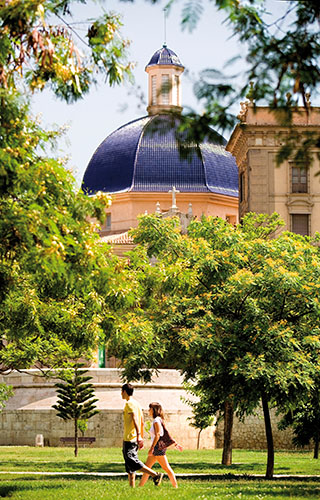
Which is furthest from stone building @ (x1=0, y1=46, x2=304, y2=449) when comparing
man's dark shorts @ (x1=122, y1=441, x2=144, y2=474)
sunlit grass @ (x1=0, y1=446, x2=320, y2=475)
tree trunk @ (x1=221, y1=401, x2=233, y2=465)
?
tree trunk @ (x1=221, y1=401, x2=233, y2=465)

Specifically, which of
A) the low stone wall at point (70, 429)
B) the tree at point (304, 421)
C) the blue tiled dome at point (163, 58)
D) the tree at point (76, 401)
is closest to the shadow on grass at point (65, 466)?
the tree at point (304, 421)

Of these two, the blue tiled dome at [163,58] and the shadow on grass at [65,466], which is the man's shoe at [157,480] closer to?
the shadow on grass at [65,466]

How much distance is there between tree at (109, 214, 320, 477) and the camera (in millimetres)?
18984

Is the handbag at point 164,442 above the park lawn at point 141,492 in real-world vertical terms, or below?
above

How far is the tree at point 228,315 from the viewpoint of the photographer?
19.0 meters

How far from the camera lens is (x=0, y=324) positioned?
61.4 feet

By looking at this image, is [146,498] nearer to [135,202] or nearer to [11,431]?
[11,431]

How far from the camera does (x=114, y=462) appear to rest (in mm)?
27281

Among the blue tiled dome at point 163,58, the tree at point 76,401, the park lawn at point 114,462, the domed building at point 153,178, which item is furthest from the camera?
the blue tiled dome at point 163,58

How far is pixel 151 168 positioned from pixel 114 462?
144 feet

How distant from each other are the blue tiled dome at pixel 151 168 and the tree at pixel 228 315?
4403cm

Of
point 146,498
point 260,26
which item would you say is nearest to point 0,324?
point 146,498

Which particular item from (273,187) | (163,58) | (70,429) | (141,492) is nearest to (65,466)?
(141,492)

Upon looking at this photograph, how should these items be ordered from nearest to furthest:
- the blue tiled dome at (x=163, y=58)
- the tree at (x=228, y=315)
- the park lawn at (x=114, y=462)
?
the tree at (x=228, y=315)
the park lawn at (x=114, y=462)
the blue tiled dome at (x=163, y=58)
